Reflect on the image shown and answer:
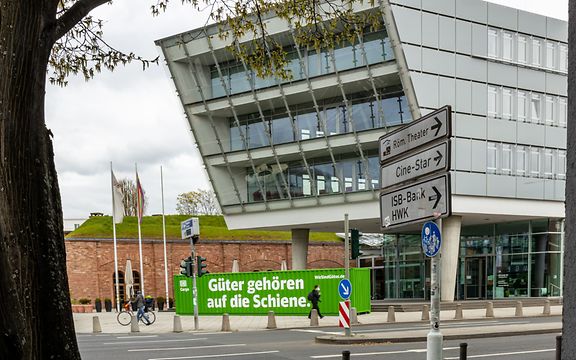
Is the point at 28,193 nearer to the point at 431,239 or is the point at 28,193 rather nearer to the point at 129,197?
the point at 431,239

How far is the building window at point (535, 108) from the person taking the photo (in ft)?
115

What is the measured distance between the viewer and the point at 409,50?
30.8 meters

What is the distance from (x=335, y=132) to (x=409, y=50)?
6536 millimetres

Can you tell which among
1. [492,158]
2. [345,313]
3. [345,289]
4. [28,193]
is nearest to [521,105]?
[492,158]

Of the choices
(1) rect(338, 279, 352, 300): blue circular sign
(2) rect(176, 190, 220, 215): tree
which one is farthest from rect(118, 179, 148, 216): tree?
(1) rect(338, 279, 352, 300): blue circular sign

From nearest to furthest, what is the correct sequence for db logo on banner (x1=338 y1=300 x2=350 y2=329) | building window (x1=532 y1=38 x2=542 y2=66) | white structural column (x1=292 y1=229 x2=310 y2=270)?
db logo on banner (x1=338 y1=300 x2=350 y2=329) < building window (x1=532 y1=38 x2=542 y2=66) < white structural column (x1=292 y1=229 x2=310 y2=270)

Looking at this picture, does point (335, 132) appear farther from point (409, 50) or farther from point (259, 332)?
point (259, 332)

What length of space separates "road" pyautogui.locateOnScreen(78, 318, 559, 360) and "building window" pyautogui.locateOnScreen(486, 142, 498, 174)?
16.3 metres

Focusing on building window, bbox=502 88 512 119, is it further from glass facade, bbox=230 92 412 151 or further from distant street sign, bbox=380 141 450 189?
distant street sign, bbox=380 141 450 189

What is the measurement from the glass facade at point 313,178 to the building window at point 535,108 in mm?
9733

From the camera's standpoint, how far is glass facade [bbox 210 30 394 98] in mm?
32062

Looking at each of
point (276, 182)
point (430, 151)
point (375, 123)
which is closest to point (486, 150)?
point (375, 123)

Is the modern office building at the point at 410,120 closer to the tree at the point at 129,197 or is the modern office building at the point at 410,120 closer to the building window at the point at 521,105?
the building window at the point at 521,105

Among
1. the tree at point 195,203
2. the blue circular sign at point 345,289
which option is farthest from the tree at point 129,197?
the blue circular sign at point 345,289
